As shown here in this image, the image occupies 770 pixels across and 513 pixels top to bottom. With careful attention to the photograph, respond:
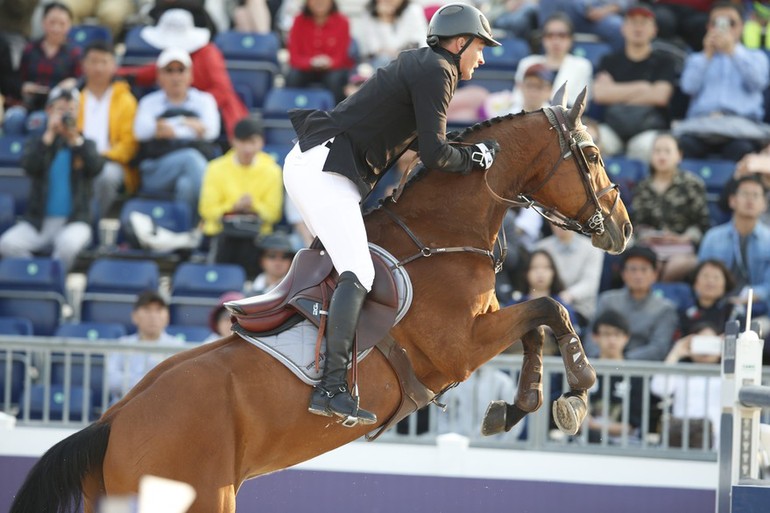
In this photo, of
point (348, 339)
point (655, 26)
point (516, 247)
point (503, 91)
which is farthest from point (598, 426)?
point (655, 26)

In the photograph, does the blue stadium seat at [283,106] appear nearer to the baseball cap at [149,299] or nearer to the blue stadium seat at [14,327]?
the baseball cap at [149,299]

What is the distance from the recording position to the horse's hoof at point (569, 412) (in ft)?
20.0

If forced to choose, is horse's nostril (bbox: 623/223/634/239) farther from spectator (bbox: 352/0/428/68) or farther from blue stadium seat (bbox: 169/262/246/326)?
spectator (bbox: 352/0/428/68)

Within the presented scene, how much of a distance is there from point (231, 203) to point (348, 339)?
5.21 meters

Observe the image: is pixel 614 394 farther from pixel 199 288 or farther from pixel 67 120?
pixel 67 120

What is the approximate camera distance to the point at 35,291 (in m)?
10.6

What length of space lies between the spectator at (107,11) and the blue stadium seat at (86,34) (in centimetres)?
43

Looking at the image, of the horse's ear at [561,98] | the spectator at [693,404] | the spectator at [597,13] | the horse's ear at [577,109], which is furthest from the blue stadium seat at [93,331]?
the spectator at [597,13]

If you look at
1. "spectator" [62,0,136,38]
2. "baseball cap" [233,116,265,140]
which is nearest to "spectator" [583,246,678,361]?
"baseball cap" [233,116,265,140]

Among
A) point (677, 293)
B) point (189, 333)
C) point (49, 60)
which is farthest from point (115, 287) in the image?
point (677, 293)

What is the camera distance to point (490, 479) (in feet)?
27.8

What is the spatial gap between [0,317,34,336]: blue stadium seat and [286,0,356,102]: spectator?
379 cm

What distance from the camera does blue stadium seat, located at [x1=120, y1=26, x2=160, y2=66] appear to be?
13258 millimetres

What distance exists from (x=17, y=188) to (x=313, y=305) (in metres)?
6.69
